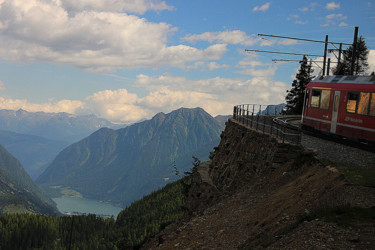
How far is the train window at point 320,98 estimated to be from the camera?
83.7 ft

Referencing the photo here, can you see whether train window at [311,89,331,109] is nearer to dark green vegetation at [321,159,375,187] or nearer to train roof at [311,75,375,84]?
train roof at [311,75,375,84]

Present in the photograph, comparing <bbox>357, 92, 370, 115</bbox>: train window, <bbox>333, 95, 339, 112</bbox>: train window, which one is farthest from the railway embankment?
<bbox>333, 95, 339, 112</bbox>: train window

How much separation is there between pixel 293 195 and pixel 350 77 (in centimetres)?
1381

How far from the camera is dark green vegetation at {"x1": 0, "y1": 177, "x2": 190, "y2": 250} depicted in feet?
509

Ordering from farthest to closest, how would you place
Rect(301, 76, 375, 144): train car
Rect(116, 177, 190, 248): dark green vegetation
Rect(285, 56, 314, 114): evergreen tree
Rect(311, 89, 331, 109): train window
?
Rect(116, 177, 190, 248): dark green vegetation → Rect(285, 56, 314, 114): evergreen tree → Rect(311, 89, 331, 109): train window → Rect(301, 76, 375, 144): train car

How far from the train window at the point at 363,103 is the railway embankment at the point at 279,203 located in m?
6.27

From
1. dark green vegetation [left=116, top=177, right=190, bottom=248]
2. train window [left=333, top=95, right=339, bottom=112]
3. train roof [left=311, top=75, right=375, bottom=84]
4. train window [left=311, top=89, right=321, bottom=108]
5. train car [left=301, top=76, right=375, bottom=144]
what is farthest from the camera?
dark green vegetation [left=116, top=177, right=190, bottom=248]

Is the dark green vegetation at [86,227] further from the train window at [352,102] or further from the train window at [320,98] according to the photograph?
the train window at [352,102]

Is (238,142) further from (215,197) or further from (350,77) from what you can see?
(350,77)

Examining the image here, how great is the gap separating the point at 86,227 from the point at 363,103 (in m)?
183

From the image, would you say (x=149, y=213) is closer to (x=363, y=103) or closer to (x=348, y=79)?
(x=348, y=79)

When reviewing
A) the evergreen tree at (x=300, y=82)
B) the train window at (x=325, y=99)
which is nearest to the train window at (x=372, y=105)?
the train window at (x=325, y=99)

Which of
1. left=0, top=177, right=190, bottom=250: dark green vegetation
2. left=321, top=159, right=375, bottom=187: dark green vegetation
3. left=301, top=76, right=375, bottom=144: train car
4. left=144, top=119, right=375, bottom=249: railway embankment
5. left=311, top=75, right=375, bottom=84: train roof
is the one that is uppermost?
left=311, top=75, right=375, bottom=84: train roof

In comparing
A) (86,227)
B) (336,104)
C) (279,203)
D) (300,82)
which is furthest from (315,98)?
(86,227)
